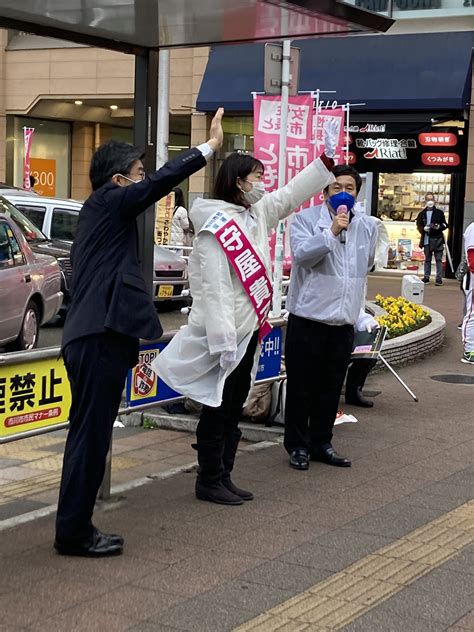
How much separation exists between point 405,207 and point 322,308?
769 inches

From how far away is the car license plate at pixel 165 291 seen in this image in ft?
52.4

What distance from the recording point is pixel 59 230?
16234 millimetres

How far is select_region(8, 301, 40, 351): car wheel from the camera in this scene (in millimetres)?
12125

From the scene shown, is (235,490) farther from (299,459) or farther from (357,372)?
(357,372)

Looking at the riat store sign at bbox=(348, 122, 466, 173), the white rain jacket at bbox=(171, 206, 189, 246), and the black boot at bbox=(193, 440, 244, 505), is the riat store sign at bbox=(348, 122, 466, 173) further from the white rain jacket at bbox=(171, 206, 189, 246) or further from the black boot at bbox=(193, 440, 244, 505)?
the black boot at bbox=(193, 440, 244, 505)

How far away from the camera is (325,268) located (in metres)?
6.67

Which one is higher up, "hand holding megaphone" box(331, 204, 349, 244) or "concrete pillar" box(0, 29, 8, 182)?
"concrete pillar" box(0, 29, 8, 182)

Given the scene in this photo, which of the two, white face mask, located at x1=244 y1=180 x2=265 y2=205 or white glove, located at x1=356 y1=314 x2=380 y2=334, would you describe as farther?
white glove, located at x1=356 y1=314 x2=380 y2=334

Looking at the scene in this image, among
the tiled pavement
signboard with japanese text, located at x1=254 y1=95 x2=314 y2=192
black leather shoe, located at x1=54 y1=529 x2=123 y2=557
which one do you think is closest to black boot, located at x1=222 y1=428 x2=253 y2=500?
the tiled pavement

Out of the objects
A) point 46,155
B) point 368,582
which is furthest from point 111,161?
point 46,155

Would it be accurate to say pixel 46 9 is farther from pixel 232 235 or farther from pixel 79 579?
pixel 79 579

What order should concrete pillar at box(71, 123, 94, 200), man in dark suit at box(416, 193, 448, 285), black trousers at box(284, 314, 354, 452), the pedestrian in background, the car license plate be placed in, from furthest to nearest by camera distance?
concrete pillar at box(71, 123, 94, 200), man in dark suit at box(416, 193, 448, 285), the car license plate, the pedestrian in background, black trousers at box(284, 314, 354, 452)

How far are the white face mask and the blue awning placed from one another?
17.7m

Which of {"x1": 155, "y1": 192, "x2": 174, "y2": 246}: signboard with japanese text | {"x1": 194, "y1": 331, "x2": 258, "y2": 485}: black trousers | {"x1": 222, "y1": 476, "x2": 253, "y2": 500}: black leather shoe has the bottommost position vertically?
{"x1": 222, "y1": 476, "x2": 253, "y2": 500}: black leather shoe
